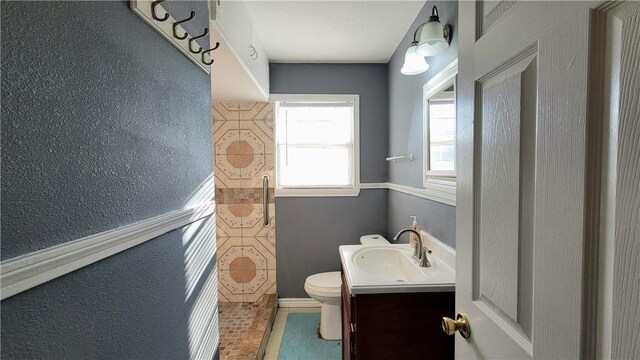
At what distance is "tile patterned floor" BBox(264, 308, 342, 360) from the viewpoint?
2.07 metres

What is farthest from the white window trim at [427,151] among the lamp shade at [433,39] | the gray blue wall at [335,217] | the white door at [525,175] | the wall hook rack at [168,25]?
the wall hook rack at [168,25]

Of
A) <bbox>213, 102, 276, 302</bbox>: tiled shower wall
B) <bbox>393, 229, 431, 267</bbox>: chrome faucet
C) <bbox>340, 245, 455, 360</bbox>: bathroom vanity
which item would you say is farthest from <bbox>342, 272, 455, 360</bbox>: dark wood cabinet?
<bbox>213, 102, 276, 302</bbox>: tiled shower wall

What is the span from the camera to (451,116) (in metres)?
1.45

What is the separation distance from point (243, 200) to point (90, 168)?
2.22 metres

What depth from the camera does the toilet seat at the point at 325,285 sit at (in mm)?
2119

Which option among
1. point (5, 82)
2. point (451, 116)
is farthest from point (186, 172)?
point (451, 116)

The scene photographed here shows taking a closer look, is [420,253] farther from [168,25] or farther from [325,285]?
[168,25]

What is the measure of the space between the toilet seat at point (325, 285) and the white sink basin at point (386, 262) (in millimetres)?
519

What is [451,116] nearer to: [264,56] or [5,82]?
[5,82]

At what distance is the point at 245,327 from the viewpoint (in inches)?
90.0

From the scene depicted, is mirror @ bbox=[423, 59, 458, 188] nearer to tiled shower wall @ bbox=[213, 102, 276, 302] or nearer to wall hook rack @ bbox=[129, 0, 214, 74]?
wall hook rack @ bbox=[129, 0, 214, 74]

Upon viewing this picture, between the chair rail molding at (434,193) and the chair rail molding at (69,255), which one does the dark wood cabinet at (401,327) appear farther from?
the chair rail molding at (69,255)

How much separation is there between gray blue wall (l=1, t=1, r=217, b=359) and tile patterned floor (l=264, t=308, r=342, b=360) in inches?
59.3

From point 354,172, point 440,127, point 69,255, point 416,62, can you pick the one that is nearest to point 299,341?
point 354,172
